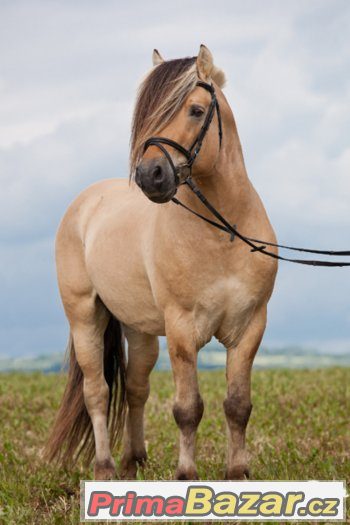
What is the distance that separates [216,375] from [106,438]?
8121 mm

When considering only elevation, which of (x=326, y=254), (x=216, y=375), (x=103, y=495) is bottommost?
A: (x=216, y=375)

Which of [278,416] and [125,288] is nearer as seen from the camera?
[125,288]

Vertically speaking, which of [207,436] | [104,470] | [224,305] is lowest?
[207,436]

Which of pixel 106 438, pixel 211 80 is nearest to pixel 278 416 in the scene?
pixel 106 438

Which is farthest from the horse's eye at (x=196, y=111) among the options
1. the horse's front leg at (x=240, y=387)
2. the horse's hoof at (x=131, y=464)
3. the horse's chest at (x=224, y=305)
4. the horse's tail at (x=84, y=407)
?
the horse's hoof at (x=131, y=464)

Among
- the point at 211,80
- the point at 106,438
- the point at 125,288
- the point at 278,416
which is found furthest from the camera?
the point at 278,416

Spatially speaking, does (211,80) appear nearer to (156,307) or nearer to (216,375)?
(156,307)

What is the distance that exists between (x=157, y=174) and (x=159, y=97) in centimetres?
60

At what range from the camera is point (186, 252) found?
5566mm

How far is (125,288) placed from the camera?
6.43 metres

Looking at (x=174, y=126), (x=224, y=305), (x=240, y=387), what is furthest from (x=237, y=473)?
(x=174, y=126)

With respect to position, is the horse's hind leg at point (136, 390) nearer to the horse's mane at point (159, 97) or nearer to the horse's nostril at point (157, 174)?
the horse's mane at point (159, 97)

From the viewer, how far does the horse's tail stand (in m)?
7.40

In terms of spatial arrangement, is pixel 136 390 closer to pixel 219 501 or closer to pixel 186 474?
pixel 186 474
